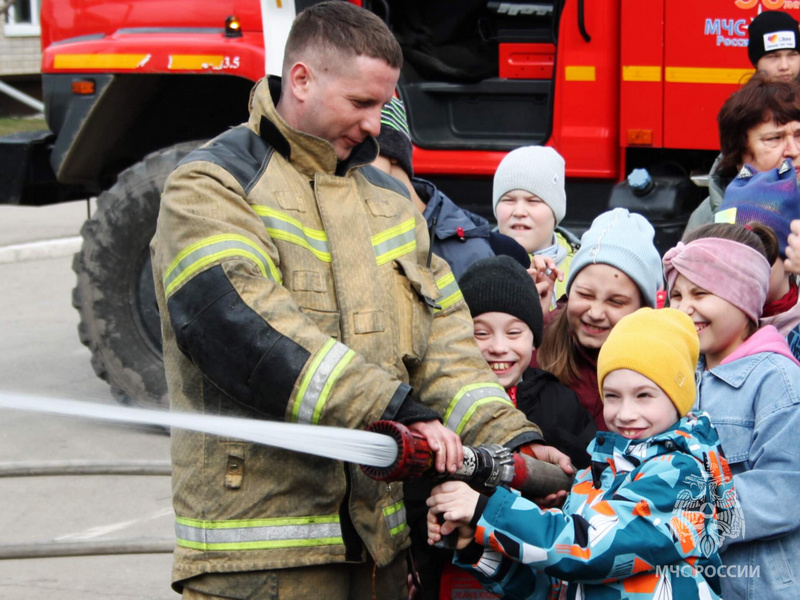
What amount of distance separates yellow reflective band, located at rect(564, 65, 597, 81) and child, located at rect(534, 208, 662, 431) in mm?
2501

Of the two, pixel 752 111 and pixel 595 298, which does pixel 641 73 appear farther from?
pixel 595 298

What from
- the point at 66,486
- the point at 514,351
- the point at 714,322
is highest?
the point at 714,322

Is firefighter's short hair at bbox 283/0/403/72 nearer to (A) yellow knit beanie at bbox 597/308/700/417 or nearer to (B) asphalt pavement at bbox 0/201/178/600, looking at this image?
(A) yellow knit beanie at bbox 597/308/700/417

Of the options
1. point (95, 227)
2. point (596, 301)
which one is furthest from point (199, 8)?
point (596, 301)

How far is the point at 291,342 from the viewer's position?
222 centimetres

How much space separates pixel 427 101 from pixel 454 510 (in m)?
4.06

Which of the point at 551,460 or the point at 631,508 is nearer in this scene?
the point at 631,508

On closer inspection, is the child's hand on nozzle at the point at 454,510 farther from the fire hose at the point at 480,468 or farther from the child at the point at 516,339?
the child at the point at 516,339

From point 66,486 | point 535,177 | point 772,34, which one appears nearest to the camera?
point 535,177

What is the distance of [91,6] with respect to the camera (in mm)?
6344

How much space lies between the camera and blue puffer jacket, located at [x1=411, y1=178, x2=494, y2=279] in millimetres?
3555

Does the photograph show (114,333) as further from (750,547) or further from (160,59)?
(750,547)

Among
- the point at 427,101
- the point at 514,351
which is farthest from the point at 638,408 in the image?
the point at 427,101

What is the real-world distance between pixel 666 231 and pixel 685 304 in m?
2.72
